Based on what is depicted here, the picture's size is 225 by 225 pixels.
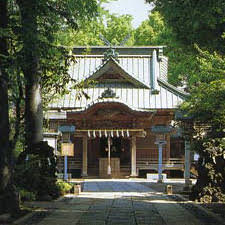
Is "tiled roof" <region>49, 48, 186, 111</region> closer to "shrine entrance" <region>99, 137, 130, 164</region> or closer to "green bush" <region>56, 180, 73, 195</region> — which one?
"shrine entrance" <region>99, 137, 130, 164</region>

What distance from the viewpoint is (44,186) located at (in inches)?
587

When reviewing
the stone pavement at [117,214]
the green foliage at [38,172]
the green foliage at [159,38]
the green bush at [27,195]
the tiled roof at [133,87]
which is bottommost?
the stone pavement at [117,214]

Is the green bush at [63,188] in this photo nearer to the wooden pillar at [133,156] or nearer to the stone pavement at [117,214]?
the stone pavement at [117,214]

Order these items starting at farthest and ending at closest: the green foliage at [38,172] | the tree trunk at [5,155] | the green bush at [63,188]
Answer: the green bush at [63,188], the green foliage at [38,172], the tree trunk at [5,155]

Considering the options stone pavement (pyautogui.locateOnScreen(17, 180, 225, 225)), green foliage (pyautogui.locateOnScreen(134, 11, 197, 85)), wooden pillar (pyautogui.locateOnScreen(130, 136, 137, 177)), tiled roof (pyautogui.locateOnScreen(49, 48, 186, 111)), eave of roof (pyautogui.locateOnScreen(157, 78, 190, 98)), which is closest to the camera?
stone pavement (pyautogui.locateOnScreen(17, 180, 225, 225))

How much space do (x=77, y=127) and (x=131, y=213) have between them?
18.5 metres

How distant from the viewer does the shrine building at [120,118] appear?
2822cm

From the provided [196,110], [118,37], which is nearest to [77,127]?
[196,110]

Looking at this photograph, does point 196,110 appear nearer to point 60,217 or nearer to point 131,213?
point 131,213

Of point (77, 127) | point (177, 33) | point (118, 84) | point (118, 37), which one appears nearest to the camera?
point (177, 33)

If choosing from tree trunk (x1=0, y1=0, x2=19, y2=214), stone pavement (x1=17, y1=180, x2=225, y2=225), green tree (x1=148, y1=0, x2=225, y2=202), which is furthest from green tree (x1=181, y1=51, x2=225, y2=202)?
tree trunk (x1=0, y1=0, x2=19, y2=214)

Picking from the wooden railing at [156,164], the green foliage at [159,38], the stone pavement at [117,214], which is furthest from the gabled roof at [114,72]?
the stone pavement at [117,214]

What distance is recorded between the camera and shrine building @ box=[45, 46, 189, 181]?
2822 centimetres

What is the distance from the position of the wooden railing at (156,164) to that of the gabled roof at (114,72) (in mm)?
4933
